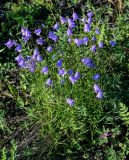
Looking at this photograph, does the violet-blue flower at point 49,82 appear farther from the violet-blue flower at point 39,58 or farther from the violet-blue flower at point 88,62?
the violet-blue flower at point 88,62

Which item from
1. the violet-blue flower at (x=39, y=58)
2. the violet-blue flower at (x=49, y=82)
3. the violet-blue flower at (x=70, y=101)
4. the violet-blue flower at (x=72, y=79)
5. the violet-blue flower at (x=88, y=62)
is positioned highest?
the violet-blue flower at (x=39, y=58)

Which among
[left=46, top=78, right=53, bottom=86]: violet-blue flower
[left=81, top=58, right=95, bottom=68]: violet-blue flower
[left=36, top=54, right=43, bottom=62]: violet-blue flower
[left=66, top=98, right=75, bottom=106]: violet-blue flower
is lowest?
[left=66, top=98, right=75, bottom=106]: violet-blue flower

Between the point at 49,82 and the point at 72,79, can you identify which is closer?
the point at 72,79

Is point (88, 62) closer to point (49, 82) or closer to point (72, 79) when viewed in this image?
point (72, 79)

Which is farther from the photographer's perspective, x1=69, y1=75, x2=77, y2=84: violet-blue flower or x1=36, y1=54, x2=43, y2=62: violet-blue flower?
x1=36, y1=54, x2=43, y2=62: violet-blue flower

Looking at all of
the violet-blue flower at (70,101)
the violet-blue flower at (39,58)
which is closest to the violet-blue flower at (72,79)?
the violet-blue flower at (70,101)

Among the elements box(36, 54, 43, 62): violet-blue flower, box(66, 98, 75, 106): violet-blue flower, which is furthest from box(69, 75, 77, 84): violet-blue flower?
box(36, 54, 43, 62): violet-blue flower

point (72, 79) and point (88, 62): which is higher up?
point (88, 62)

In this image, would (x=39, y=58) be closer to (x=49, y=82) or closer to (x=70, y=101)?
(x=49, y=82)

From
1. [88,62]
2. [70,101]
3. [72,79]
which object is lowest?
[70,101]

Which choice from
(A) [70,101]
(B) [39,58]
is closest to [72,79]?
(A) [70,101]

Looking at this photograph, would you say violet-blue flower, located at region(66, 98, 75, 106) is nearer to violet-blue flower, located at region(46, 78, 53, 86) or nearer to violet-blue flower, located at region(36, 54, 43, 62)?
violet-blue flower, located at region(46, 78, 53, 86)

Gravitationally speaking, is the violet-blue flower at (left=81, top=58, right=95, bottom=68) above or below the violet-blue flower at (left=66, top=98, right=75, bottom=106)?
above

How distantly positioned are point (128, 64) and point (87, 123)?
0.71 metres
